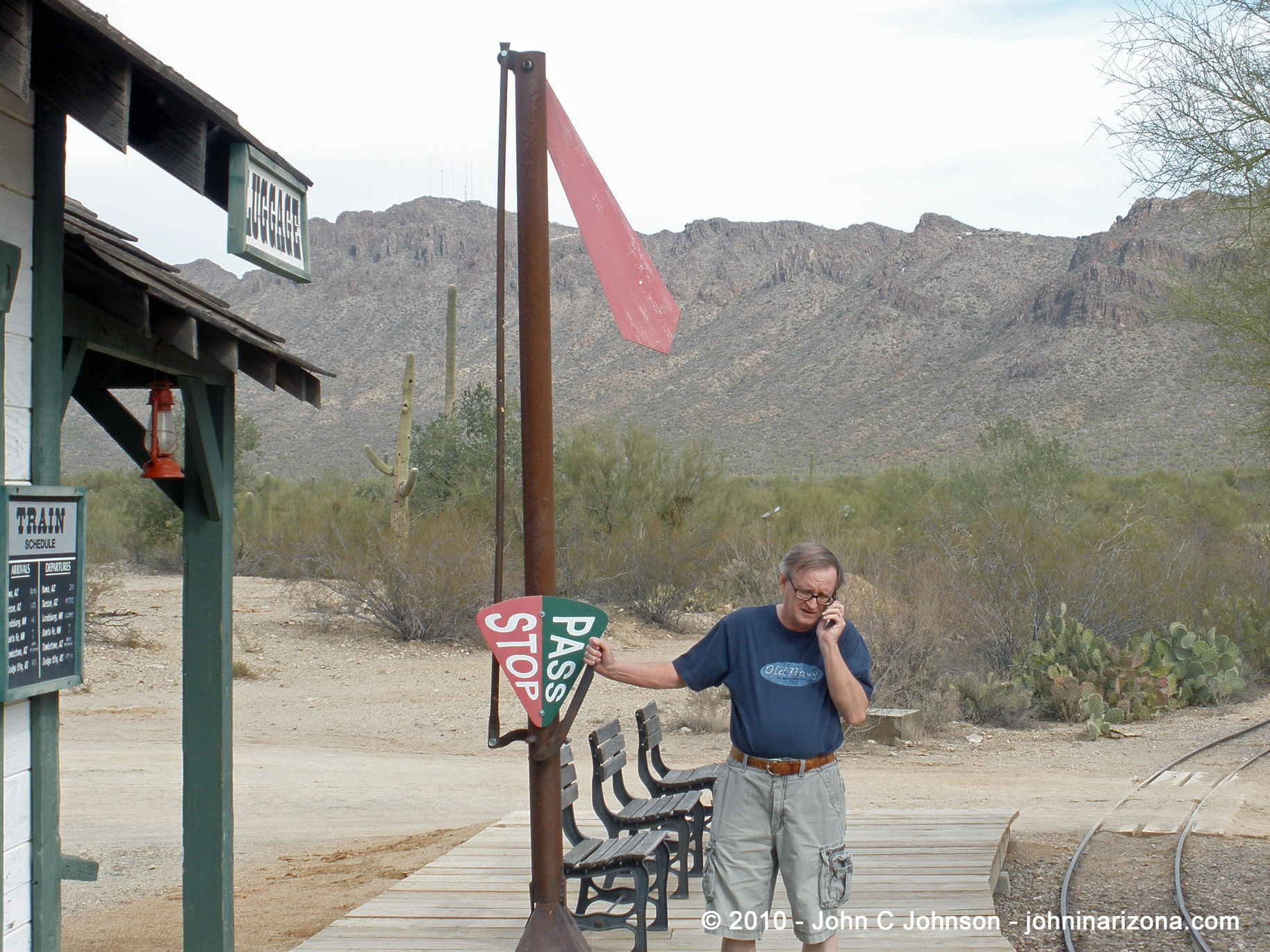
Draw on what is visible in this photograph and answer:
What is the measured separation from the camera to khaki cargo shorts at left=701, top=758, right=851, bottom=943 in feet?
Answer: 11.9

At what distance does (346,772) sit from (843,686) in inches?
345

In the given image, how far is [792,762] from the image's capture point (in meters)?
3.65

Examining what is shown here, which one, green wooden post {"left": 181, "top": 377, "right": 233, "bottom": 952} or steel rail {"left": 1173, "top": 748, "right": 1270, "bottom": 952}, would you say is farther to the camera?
steel rail {"left": 1173, "top": 748, "right": 1270, "bottom": 952}

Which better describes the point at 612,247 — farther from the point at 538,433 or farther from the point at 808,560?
the point at 808,560

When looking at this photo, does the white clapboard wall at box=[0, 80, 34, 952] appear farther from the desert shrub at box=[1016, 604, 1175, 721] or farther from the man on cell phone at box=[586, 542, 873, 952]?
the desert shrub at box=[1016, 604, 1175, 721]

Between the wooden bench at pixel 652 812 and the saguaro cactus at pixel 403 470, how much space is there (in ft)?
49.2

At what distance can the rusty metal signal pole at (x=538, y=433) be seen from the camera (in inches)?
144

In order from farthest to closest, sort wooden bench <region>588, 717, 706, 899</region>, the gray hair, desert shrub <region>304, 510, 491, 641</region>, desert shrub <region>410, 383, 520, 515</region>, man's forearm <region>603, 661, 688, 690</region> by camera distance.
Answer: desert shrub <region>410, 383, 520, 515</region> → desert shrub <region>304, 510, 491, 641</region> → wooden bench <region>588, 717, 706, 899</region> → man's forearm <region>603, 661, 688, 690</region> → the gray hair

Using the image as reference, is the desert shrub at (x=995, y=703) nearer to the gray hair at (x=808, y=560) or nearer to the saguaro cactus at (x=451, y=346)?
the gray hair at (x=808, y=560)

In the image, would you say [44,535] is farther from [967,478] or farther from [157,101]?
[967,478]

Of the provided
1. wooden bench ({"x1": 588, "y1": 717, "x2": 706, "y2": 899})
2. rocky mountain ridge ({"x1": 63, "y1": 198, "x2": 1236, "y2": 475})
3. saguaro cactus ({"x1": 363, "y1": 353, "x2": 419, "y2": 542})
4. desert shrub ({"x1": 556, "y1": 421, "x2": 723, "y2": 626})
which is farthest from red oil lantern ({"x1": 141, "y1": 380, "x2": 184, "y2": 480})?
rocky mountain ridge ({"x1": 63, "y1": 198, "x2": 1236, "y2": 475})

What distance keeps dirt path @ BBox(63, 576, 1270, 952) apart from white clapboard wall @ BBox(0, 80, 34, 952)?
2372 mm

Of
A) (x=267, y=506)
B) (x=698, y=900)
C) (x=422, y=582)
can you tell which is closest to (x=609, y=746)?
(x=698, y=900)

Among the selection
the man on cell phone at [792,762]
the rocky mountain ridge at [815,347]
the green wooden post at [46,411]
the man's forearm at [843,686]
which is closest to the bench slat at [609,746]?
the man on cell phone at [792,762]
